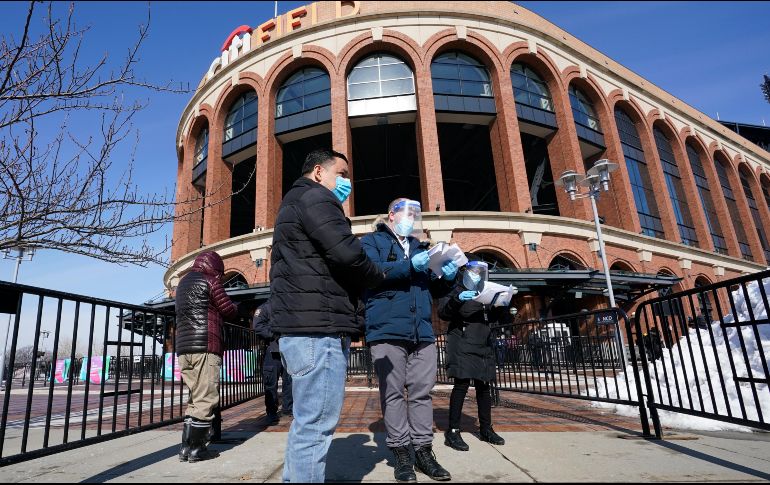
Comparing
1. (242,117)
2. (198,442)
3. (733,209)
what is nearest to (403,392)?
(198,442)

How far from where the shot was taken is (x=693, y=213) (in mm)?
26016

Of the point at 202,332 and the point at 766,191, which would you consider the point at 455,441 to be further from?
the point at 766,191

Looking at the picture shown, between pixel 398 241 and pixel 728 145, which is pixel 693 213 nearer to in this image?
pixel 728 145

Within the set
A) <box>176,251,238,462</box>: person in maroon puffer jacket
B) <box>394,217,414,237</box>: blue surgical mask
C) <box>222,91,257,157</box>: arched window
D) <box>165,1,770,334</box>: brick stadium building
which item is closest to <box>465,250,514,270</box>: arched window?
<box>165,1,770,334</box>: brick stadium building

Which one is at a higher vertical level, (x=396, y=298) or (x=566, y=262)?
(x=566, y=262)

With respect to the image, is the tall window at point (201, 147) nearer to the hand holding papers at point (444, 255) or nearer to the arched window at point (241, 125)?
the arched window at point (241, 125)

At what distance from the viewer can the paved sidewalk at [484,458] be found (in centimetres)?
272

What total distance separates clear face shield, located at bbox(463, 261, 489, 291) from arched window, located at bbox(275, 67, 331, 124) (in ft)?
59.4

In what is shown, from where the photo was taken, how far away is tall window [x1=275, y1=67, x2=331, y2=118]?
20.5m

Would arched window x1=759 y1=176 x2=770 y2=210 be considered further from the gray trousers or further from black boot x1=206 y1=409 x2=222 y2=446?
black boot x1=206 y1=409 x2=222 y2=446

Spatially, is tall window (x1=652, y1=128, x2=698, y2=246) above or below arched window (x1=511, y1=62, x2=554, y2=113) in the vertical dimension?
below

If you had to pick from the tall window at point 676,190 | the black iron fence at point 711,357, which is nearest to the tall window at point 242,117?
the black iron fence at point 711,357

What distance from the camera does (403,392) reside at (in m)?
2.86

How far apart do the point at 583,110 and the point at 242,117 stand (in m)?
19.3
